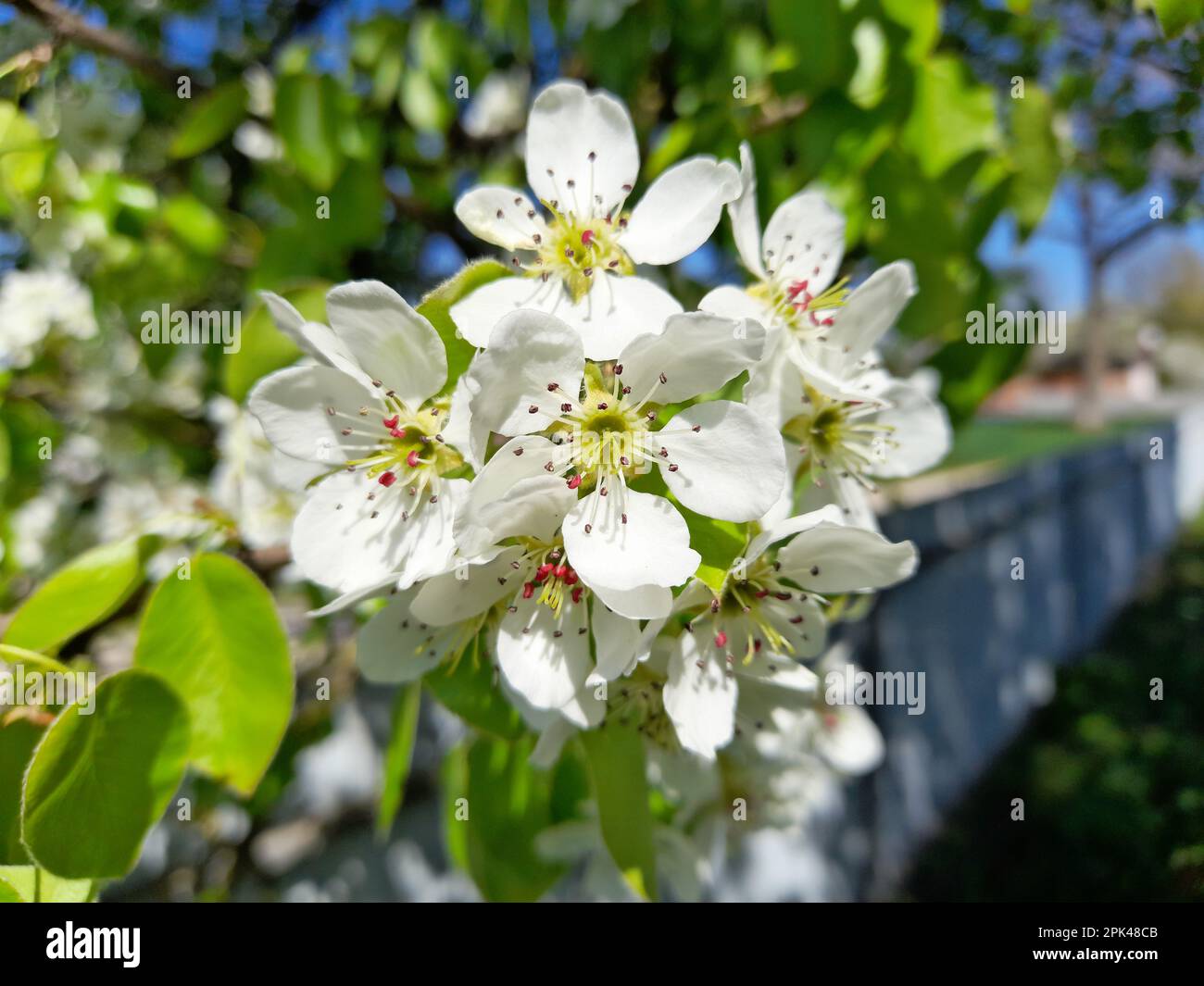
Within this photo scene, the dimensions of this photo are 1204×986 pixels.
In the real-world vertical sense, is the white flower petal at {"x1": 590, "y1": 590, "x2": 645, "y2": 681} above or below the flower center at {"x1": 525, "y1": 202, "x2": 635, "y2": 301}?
below

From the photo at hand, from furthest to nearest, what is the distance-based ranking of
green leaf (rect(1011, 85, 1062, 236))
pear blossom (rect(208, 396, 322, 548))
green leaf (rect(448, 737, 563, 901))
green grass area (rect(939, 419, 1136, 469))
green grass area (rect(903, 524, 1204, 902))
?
green grass area (rect(939, 419, 1136, 469))
green grass area (rect(903, 524, 1204, 902))
pear blossom (rect(208, 396, 322, 548))
green leaf (rect(1011, 85, 1062, 236))
green leaf (rect(448, 737, 563, 901))

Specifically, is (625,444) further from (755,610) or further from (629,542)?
(755,610)

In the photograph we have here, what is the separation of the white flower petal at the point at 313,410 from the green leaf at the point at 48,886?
0.45 metres

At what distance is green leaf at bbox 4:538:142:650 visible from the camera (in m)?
0.87

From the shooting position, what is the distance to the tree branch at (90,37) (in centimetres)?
112

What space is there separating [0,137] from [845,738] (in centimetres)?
153

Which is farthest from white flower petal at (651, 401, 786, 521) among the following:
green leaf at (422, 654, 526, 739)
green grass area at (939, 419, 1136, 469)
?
green grass area at (939, 419, 1136, 469)

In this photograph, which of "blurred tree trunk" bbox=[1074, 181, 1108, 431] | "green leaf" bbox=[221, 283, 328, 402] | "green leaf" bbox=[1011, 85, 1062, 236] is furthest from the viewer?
"blurred tree trunk" bbox=[1074, 181, 1108, 431]

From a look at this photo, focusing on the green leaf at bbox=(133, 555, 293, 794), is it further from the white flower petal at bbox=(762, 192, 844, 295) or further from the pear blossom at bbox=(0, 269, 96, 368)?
the pear blossom at bbox=(0, 269, 96, 368)

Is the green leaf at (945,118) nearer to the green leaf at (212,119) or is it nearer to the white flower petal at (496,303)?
the white flower petal at (496,303)

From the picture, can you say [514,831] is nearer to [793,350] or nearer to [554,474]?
[554,474]

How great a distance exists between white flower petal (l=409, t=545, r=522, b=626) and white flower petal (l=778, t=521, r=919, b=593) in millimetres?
252

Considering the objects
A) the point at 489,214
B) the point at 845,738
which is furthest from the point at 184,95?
the point at 845,738

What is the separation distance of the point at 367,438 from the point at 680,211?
38 cm
